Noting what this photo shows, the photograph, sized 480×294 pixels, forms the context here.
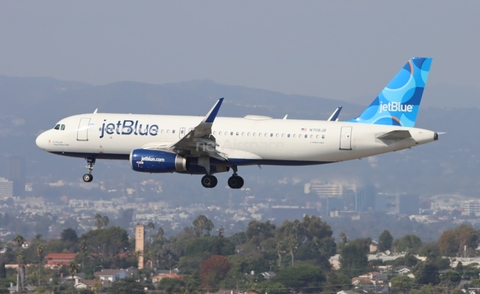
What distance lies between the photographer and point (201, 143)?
179ft

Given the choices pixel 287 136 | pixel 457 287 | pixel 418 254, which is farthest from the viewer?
pixel 418 254

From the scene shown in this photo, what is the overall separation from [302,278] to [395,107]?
200 ft

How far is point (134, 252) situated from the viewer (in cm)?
15775

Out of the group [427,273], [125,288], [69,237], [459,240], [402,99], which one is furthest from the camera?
[69,237]

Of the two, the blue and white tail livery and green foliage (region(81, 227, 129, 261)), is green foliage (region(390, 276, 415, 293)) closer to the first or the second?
green foliage (region(81, 227, 129, 261))

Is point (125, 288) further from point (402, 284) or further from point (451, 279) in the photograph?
point (451, 279)

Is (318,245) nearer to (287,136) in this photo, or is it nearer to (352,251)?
(352,251)

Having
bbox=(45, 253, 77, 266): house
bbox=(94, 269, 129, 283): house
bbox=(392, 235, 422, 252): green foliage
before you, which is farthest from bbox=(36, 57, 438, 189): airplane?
bbox=(392, 235, 422, 252): green foliage

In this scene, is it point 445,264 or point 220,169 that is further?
point 445,264

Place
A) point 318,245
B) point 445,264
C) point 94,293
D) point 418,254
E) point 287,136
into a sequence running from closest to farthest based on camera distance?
point 287,136, point 94,293, point 445,264, point 418,254, point 318,245

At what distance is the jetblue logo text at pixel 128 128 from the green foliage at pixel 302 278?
193 feet

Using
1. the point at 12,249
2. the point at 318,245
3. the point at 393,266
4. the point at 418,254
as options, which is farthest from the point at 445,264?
the point at 12,249

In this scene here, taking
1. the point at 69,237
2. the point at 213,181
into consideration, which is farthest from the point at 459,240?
the point at 213,181

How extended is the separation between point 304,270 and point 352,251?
1243 inches
